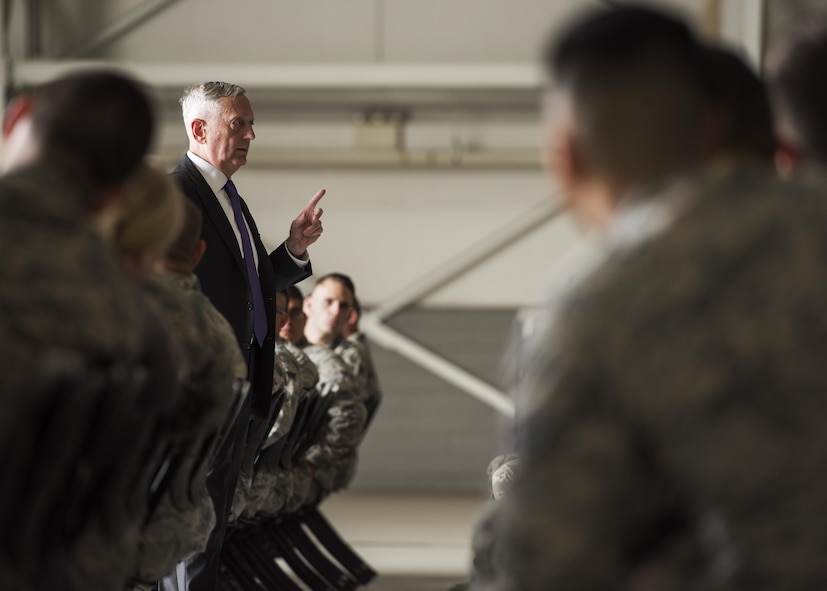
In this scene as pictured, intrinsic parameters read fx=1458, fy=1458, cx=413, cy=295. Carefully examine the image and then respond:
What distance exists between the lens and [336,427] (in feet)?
21.5

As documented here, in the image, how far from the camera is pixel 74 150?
1973 mm

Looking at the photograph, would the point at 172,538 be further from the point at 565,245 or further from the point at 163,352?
the point at 565,245

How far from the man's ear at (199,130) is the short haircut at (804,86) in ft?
8.66

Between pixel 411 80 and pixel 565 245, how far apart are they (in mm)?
1842

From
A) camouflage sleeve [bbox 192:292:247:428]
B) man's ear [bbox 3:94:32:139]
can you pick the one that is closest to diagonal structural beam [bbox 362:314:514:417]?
camouflage sleeve [bbox 192:292:247:428]

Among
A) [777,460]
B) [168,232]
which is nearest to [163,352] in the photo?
[168,232]

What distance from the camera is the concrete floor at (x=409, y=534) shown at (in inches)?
272

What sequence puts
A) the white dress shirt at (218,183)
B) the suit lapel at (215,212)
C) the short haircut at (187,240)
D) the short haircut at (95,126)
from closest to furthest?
the short haircut at (95,126) → the short haircut at (187,240) → the suit lapel at (215,212) → the white dress shirt at (218,183)

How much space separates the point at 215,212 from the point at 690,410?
9.97ft

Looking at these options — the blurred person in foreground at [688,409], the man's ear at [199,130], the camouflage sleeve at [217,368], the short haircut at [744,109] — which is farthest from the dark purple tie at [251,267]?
the blurred person in foreground at [688,409]

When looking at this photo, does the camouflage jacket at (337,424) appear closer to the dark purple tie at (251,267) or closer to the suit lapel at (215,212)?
the dark purple tie at (251,267)

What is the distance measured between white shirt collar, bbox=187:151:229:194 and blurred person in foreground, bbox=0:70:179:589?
7.03 ft

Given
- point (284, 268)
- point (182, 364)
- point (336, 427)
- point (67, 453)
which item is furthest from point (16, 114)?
point (336, 427)

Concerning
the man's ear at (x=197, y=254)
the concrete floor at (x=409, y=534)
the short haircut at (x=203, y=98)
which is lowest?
the concrete floor at (x=409, y=534)
